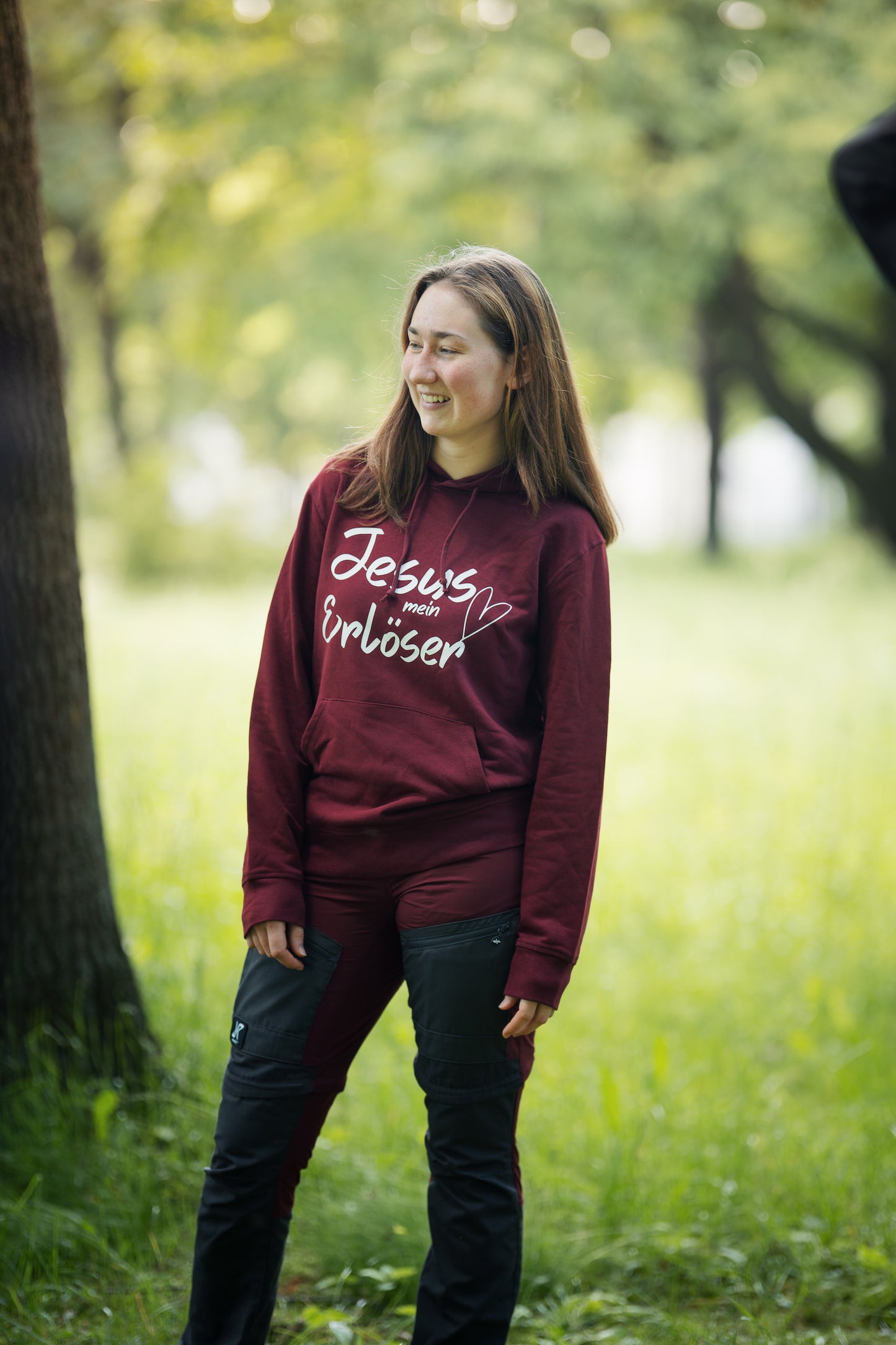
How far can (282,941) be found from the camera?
2.16m

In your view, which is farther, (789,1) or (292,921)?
(789,1)

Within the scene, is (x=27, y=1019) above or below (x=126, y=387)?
below

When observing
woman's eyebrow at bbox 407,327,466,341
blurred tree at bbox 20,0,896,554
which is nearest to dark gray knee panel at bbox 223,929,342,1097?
woman's eyebrow at bbox 407,327,466,341

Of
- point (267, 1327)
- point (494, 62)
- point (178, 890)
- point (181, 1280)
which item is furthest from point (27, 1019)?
point (494, 62)

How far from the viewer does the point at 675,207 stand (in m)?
12.6

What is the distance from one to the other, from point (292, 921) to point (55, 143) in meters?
15.0

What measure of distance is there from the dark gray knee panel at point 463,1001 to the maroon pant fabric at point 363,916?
1.0 inches

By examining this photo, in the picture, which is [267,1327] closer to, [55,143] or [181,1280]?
[181,1280]

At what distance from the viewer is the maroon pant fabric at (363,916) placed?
2125 mm

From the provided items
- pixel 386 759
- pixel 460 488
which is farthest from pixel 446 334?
pixel 386 759

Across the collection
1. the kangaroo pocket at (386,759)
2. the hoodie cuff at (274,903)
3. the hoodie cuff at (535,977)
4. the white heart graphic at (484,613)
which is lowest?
the hoodie cuff at (535,977)

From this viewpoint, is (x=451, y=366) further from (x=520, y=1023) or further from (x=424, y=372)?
(x=520, y=1023)

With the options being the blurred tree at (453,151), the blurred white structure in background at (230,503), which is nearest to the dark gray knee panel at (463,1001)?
the blurred tree at (453,151)

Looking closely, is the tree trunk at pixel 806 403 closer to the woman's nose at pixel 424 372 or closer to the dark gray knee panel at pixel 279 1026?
the woman's nose at pixel 424 372
